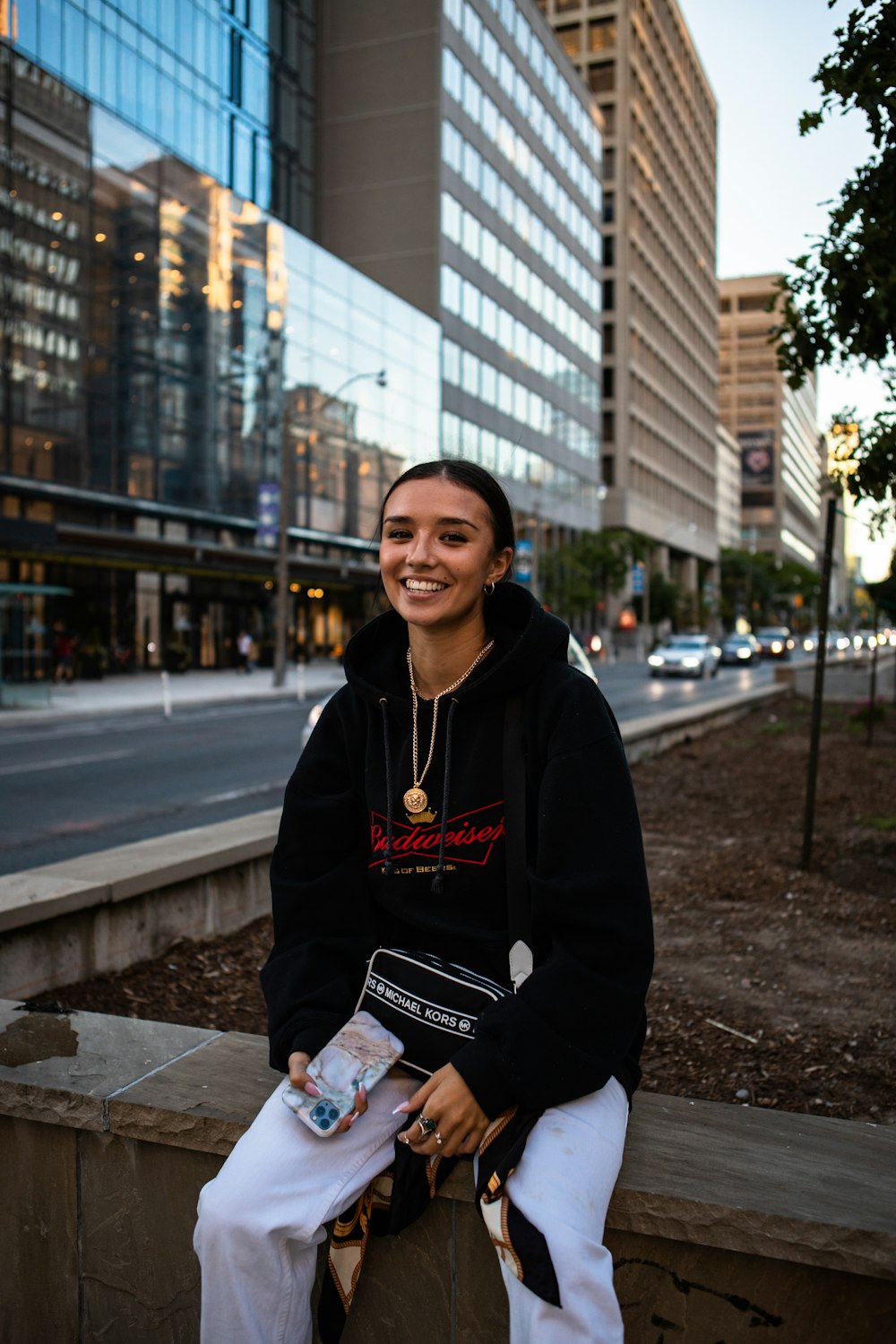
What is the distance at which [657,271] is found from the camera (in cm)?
9406

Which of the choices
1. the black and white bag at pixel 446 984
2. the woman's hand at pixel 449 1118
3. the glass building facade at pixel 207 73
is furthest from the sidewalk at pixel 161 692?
the glass building facade at pixel 207 73

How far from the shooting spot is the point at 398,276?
50.7 metres

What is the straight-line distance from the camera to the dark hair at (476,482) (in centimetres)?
243

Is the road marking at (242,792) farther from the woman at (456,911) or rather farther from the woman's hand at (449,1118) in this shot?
the woman's hand at (449,1118)

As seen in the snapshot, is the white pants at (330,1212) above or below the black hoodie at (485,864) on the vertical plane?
below

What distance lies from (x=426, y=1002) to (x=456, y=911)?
22 cm

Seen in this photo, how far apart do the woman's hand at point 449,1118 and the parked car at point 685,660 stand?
119 feet

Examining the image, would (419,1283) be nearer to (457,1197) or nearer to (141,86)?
(457,1197)

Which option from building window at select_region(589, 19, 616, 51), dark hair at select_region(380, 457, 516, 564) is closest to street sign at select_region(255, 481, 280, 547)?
dark hair at select_region(380, 457, 516, 564)

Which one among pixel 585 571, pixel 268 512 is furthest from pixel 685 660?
pixel 585 571

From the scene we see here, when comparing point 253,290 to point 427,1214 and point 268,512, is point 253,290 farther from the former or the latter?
point 427,1214

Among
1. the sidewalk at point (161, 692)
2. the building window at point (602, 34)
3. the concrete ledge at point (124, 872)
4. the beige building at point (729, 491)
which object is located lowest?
the sidewalk at point (161, 692)

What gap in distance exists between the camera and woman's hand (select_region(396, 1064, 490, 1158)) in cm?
196

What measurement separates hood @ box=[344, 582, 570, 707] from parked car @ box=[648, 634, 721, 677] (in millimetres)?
35801
